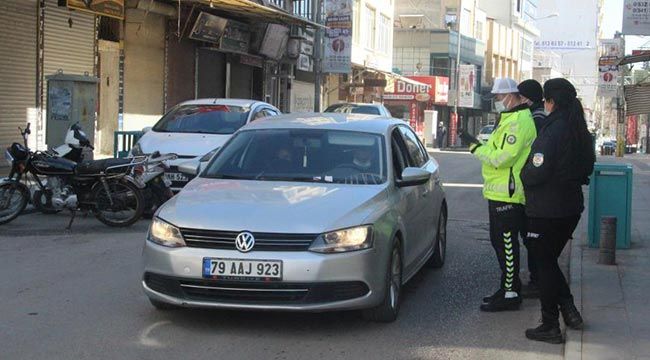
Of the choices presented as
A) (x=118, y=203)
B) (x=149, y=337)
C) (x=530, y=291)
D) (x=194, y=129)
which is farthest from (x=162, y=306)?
(x=194, y=129)

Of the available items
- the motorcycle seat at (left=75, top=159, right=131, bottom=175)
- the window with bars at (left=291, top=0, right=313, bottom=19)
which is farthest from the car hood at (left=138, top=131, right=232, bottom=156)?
the window with bars at (left=291, top=0, right=313, bottom=19)

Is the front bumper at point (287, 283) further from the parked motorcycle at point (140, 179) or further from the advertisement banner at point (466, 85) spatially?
the advertisement banner at point (466, 85)

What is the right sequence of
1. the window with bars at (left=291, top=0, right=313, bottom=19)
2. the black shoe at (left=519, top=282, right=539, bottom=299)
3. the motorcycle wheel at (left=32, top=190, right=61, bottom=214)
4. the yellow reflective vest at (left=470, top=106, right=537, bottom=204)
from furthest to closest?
the window with bars at (left=291, top=0, right=313, bottom=19) < the motorcycle wheel at (left=32, top=190, right=61, bottom=214) < the black shoe at (left=519, top=282, right=539, bottom=299) < the yellow reflective vest at (left=470, top=106, right=537, bottom=204)

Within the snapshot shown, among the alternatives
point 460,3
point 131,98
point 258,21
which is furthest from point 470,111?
point 131,98

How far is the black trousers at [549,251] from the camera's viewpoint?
18.0 feet

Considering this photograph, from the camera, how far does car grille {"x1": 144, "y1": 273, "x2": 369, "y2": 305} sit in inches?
209

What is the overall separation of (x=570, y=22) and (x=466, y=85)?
189ft

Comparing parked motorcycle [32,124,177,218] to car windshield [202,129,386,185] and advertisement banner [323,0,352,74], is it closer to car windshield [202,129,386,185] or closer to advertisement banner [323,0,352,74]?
car windshield [202,129,386,185]

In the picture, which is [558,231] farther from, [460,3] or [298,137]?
[460,3]

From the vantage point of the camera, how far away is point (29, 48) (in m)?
16.9

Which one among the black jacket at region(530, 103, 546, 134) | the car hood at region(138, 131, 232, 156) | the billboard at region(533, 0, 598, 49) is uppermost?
the billboard at region(533, 0, 598, 49)

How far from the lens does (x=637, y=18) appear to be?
17484 millimetres

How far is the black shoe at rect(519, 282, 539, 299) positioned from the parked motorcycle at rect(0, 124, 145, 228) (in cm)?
537

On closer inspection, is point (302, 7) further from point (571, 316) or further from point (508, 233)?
point (571, 316)
